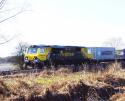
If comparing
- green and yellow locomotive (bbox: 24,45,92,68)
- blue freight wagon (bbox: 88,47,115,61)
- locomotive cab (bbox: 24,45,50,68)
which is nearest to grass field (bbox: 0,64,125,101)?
locomotive cab (bbox: 24,45,50,68)

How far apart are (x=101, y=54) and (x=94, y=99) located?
35.1m

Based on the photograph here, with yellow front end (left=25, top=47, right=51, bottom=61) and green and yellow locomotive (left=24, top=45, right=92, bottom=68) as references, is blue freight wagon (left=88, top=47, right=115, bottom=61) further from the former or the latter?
yellow front end (left=25, top=47, right=51, bottom=61)

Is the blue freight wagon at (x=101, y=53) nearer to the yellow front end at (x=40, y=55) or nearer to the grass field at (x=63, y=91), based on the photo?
the yellow front end at (x=40, y=55)

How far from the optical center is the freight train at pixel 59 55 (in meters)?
39.5

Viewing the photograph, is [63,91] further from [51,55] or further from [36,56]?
[51,55]

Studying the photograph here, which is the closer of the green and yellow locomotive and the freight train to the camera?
the green and yellow locomotive

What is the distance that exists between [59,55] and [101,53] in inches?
426

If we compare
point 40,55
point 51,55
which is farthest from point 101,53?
point 40,55

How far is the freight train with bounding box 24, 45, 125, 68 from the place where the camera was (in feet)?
130

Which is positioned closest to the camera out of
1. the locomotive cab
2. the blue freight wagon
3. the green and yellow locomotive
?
the locomotive cab

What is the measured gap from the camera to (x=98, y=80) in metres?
18.5

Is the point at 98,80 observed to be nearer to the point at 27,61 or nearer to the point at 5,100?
the point at 5,100

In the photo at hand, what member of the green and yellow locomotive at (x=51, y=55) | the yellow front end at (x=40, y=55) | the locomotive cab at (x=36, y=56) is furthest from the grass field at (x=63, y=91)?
the yellow front end at (x=40, y=55)

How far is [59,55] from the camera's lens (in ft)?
136
